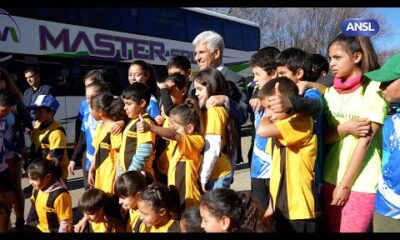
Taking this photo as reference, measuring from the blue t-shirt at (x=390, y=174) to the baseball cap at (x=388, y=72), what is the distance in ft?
0.78

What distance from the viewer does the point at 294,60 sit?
2.90 metres

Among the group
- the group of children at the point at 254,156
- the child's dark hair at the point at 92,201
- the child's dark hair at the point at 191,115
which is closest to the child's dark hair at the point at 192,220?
the group of children at the point at 254,156

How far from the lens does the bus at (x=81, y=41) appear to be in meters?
8.55

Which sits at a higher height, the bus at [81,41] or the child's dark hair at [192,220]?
the bus at [81,41]

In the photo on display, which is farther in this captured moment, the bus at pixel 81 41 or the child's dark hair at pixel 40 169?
the bus at pixel 81 41

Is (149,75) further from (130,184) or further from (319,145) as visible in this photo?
(319,145)

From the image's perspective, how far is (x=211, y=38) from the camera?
354 cm

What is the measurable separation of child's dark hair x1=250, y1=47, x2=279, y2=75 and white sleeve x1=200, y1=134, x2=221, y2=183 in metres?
0.65

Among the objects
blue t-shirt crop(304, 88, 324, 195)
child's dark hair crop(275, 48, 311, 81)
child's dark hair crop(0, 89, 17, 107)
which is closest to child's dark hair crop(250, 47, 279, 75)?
child's dark hair crop(275, 48, 311, 81)

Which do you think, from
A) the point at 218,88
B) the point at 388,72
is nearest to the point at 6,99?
the point at 218,88

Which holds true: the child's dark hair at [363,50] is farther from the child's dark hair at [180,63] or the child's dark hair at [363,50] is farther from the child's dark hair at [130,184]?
the child's dark hair at [180,63]

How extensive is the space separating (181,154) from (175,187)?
0.23m

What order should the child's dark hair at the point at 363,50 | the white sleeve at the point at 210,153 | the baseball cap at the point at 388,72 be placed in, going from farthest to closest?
the white sleeve at the point at 210,153 < the child's dark hair at the point at 363,50 < the baseball cap at the point at 388,72

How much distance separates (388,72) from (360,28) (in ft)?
1.66
